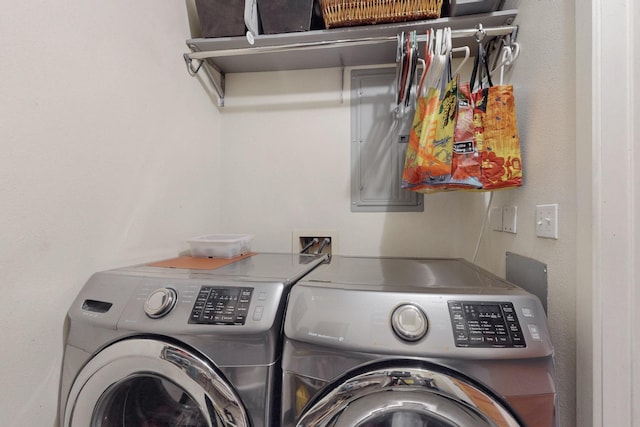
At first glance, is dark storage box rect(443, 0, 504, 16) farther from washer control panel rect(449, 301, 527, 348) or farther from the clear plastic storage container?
the clear plastic storage container

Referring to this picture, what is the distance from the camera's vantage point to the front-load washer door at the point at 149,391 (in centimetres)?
65

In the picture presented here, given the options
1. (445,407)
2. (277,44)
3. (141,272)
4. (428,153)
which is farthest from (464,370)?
(277,44)

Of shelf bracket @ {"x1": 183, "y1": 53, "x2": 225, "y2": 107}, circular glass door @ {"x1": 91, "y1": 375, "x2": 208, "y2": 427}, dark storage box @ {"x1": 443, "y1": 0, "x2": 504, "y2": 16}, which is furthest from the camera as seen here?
shelf bracket @ {"x1": 183, "y1": 53, "x2": 225, "y2": 107}

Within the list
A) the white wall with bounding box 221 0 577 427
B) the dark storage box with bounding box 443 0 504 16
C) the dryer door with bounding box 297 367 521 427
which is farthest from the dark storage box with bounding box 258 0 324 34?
the dryer door with bounding box 297 367 521 427

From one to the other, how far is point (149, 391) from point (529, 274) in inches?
49.6

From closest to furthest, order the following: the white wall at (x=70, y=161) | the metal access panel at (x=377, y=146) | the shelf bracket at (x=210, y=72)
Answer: the white wall at (x=70, y=161), the shelf bracket at (x=210, y=72), the metal access panel at (x=377, y=146)

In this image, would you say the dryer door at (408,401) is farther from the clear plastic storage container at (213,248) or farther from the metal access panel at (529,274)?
the clear plastic storage container at (213,248)

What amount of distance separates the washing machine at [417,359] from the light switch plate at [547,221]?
0.84 feet

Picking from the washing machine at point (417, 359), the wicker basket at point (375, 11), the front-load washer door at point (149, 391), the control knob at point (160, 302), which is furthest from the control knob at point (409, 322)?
the wicker basket at point (375, 11)

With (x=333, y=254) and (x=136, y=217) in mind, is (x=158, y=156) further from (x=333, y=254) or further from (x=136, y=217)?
(x=333, y=254)

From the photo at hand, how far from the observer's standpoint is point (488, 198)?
124 cm

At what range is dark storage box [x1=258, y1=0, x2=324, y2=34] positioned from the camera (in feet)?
3.81

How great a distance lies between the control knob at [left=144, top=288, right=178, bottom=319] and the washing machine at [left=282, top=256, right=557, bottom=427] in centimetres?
33

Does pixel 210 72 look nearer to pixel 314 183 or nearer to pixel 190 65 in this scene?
pixel 190 65
